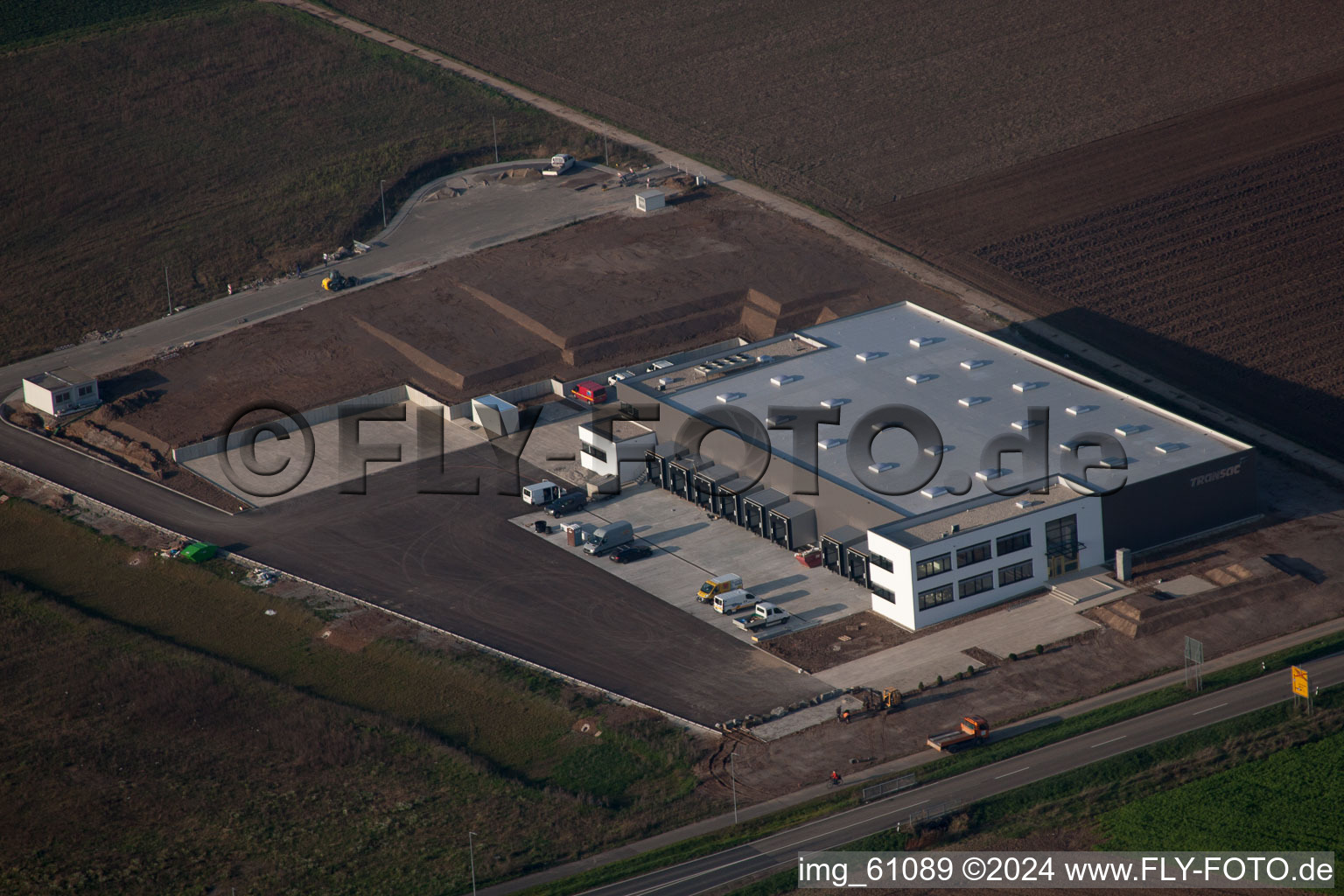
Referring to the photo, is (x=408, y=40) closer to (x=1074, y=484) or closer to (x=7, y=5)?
(x=7, y=5)

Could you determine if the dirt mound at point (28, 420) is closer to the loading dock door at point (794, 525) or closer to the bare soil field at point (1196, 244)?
the loading dock door at point (794, 525)

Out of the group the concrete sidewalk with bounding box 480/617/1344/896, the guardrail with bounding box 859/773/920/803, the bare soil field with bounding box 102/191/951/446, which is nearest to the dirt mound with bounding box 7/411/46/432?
the bare soil field with bounding box 102/191/951/446

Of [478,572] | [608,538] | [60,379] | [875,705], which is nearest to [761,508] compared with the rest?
[608,538]

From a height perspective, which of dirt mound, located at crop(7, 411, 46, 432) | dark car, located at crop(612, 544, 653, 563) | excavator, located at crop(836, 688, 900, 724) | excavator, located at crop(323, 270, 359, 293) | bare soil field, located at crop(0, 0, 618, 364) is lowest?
excavator, located at crop(836, 688, 900, 724)

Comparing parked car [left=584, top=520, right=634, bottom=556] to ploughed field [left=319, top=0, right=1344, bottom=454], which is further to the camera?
ploughed field [left=319, top=0, right=1344, bottom=454]

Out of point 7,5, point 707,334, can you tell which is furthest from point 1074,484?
point 7,5

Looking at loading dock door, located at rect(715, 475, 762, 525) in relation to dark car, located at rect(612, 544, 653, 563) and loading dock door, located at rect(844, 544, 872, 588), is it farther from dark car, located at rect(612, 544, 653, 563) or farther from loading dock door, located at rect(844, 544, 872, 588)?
loading dock door, located at rect(844, 544, 872, 588)
